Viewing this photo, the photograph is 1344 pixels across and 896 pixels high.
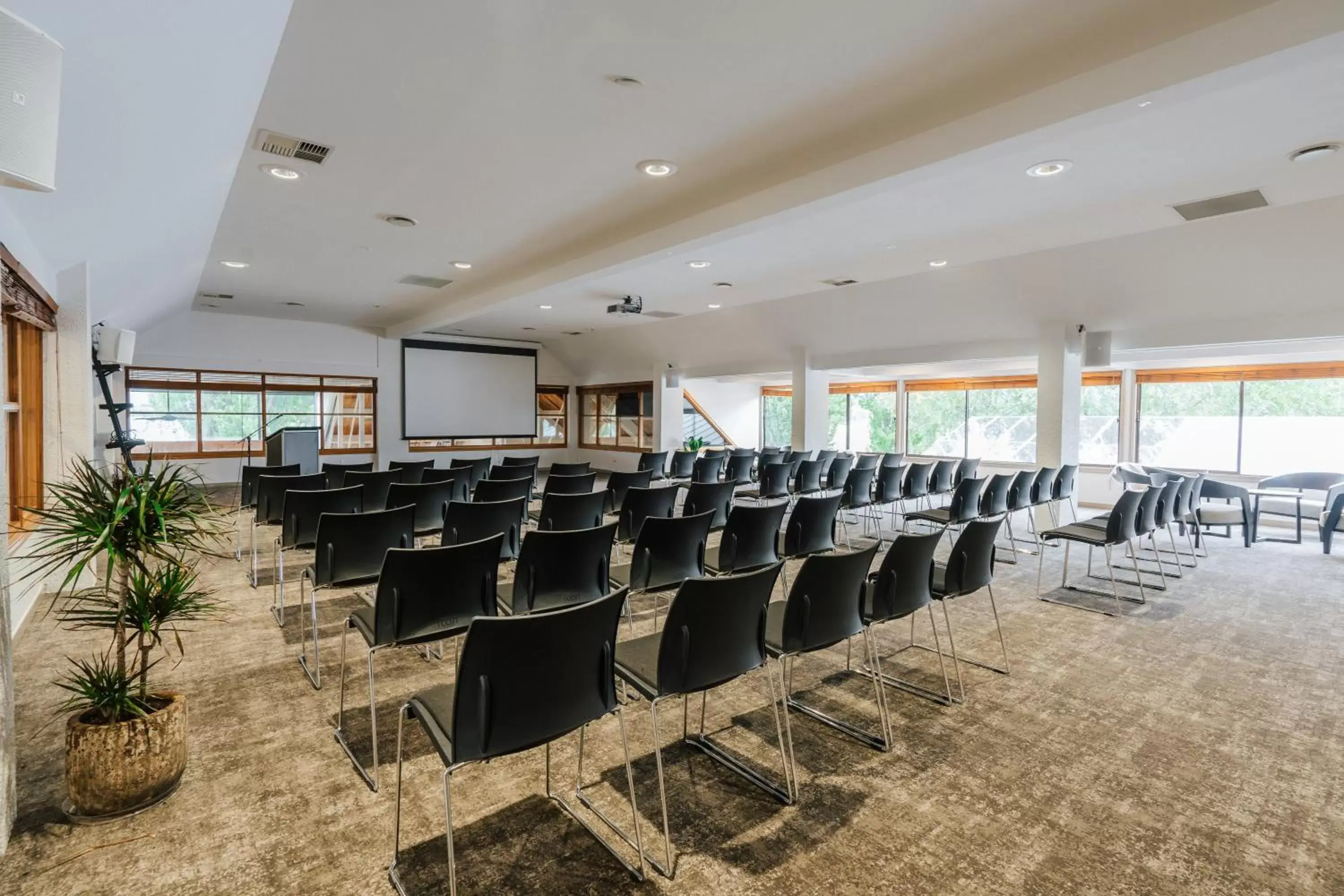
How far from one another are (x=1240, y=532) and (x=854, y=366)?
5532mm

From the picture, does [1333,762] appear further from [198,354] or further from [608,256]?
[198,354]

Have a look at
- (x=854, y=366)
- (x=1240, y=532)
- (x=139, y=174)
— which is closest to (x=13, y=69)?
(x=139, y=174)

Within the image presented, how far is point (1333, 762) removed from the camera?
273cm

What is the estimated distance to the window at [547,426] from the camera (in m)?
14.6

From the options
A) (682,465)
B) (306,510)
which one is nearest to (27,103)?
(306,510)

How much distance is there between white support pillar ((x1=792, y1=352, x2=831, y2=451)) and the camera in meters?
11.1

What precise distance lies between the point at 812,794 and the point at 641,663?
2.77 ft

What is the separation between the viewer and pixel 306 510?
4.27 meters

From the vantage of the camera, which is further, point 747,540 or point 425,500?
point 425,500

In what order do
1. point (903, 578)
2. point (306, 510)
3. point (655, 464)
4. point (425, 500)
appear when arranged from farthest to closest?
point (655, 464), point (425, 500), point (306, 510), point (903, 578)

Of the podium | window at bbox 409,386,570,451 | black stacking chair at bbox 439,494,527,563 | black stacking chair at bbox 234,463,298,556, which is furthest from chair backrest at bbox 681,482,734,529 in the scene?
window at bbox 409,386,570,451

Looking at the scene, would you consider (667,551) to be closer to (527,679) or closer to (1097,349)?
(527,679)

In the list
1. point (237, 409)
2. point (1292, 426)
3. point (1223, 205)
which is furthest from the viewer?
point (237, 409)

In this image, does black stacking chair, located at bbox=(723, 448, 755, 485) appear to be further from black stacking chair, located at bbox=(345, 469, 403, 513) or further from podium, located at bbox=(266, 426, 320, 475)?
podium, located at bbox=(266, 426, 320, 475)
